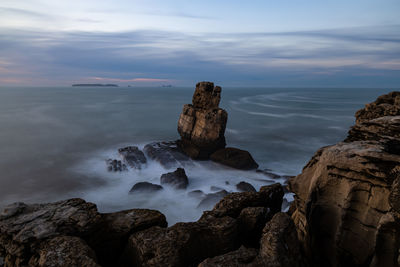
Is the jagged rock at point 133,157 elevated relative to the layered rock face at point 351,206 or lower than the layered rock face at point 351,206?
lower

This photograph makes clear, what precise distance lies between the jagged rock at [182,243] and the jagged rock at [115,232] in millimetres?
512

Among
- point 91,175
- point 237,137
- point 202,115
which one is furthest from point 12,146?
point 237,137

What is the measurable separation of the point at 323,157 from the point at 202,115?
790 inches

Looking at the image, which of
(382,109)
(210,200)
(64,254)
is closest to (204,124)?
(210,200)

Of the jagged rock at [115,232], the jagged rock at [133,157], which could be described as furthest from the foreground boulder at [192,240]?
the jagged rock at [133,157]

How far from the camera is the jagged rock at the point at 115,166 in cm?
2407

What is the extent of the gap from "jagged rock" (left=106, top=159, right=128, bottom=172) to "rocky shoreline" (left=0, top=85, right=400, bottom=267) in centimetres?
1639

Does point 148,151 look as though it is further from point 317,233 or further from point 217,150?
point 317,233

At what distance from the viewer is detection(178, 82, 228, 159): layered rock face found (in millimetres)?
26219

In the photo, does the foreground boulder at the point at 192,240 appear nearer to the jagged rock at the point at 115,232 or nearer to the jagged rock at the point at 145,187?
the jagged rock at the point at 115,232

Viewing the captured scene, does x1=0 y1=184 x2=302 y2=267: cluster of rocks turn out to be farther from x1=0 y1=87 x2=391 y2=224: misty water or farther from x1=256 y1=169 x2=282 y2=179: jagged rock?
x1=256 y1=169 x2=282 y2=179: jagged rock

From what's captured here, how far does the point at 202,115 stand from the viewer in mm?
26938

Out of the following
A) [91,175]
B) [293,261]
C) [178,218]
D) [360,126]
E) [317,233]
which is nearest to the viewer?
[293,261]

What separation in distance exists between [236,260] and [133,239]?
2702 mm
